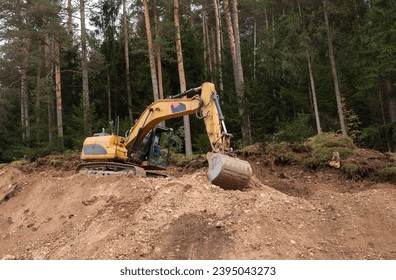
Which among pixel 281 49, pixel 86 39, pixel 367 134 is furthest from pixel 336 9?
pixel 86 39

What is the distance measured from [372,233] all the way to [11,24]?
22984mm

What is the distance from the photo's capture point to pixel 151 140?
35.6ft

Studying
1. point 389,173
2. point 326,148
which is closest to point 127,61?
point 326,148

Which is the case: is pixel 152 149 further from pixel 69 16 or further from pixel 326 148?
pixel 69 16

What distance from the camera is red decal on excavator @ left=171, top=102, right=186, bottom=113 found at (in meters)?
9.29

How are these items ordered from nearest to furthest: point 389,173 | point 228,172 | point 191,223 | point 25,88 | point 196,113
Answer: point 191,223, point 228,172, point 196,113, point 389,173, point 25,88

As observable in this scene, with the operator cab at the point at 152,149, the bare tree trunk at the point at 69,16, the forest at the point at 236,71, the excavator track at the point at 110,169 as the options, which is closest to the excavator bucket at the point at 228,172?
the excavator track at the point at 110,169

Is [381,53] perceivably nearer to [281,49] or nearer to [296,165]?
[281,49]

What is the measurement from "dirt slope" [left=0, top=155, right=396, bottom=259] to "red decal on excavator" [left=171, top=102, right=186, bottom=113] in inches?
71.3

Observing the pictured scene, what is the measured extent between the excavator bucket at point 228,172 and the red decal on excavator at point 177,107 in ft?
5.92

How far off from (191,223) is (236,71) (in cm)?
1426

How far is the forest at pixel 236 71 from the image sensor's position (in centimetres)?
1900

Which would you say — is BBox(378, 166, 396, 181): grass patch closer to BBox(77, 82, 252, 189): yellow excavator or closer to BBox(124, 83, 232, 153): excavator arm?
BBox(77, 82, 252, 189): yellow excavator

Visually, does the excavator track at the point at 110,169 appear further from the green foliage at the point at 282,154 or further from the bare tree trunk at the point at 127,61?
the bare tree trunk at the point at 127,61
